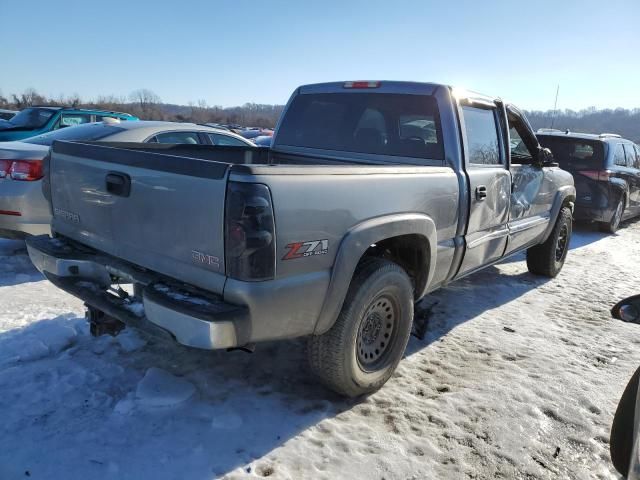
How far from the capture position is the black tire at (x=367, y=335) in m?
2.75

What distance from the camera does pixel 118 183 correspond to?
8.59 ft

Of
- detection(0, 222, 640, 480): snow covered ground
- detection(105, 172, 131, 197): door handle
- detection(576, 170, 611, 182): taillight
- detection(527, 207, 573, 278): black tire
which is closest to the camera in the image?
detection(0, 222, 640, 480): snow covered ground

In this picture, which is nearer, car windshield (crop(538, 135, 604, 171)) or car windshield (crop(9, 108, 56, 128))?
car windshield (crop(538, 135, 604, 171))

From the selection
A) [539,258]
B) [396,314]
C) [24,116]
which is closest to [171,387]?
[396,314]

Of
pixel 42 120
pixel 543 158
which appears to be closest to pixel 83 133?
pixel 543 158

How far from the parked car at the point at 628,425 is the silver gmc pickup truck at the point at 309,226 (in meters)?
1.25

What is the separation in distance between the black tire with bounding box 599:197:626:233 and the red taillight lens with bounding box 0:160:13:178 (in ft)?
31.8

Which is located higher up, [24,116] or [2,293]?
[24,116]

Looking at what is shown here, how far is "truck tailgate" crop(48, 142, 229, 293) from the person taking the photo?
2.25 metres

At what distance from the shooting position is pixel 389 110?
3.91m

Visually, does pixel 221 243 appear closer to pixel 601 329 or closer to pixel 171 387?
pixel 171 387

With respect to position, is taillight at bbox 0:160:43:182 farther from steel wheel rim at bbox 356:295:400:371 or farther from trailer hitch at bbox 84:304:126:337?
steel wheel rim at bbox 356:295:400:371

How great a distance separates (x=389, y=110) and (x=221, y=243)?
226 centimetres

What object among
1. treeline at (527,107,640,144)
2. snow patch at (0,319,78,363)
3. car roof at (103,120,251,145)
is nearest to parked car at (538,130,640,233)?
car roof at (103,120,251,145)
